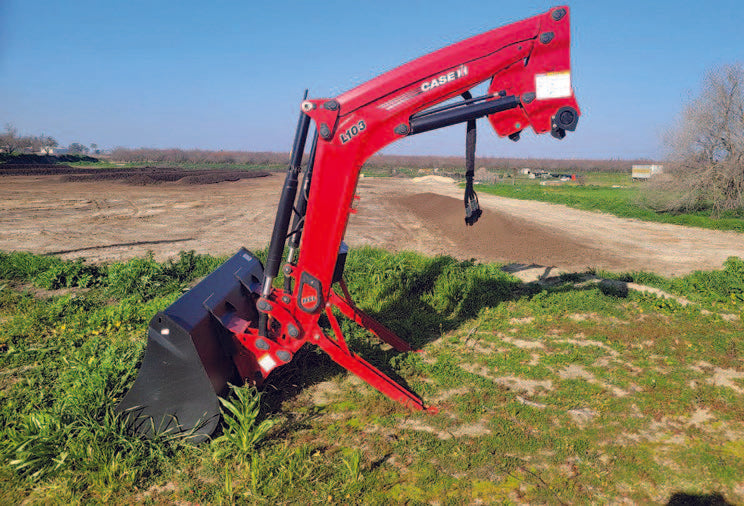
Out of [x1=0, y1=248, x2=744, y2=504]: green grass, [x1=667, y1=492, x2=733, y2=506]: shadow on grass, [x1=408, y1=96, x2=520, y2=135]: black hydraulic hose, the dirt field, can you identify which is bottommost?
[x1=667, y1=492, x2=733, y2=506]: shadow on grass

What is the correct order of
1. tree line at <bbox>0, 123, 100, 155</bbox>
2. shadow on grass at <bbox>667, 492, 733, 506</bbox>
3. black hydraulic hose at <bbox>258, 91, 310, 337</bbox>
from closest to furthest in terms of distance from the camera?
shadow on grass at <bbox>667, 492, 733, 506</bbox> → black hydraulic hose at <bbox>258, 91, 310, 337</bbox> → tree line at <bbox>0, 123, 100, 155</bbox>

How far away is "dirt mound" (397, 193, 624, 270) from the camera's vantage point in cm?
1266

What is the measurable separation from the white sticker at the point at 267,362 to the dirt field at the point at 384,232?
26.9 ft

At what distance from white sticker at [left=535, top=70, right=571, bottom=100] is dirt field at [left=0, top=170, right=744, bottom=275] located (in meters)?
8.18

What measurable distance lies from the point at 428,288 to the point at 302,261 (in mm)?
4098

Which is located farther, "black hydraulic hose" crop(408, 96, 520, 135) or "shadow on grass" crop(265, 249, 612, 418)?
"shadow on grass" crop(265, 249, 612, 418)

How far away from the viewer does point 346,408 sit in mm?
4355

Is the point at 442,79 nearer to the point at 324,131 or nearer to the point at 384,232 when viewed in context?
the point at 324,131

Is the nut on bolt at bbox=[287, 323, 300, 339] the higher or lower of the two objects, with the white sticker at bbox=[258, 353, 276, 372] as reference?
higher

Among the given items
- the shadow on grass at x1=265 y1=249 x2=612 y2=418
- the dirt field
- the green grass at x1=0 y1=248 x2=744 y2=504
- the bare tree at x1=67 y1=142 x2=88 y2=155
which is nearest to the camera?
the green grass at x1=0 y1=248 x2=744 y2=504

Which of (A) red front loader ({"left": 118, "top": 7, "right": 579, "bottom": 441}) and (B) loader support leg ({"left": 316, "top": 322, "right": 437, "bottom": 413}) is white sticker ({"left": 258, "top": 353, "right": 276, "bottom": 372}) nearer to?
(A) red front loader ({"left": 118, "top": 7, "right": 579, "bottom": 441})

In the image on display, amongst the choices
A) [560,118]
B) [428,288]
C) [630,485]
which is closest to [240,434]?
[630,485]

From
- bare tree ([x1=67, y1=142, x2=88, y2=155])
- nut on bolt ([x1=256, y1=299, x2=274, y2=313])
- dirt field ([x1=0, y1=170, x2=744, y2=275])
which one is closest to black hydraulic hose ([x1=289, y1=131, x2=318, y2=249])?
nut on bolt ([x1=256, y1=299, x2=274, y2=313])

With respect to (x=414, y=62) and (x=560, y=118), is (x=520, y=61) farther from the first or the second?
(x=414, y=62)
